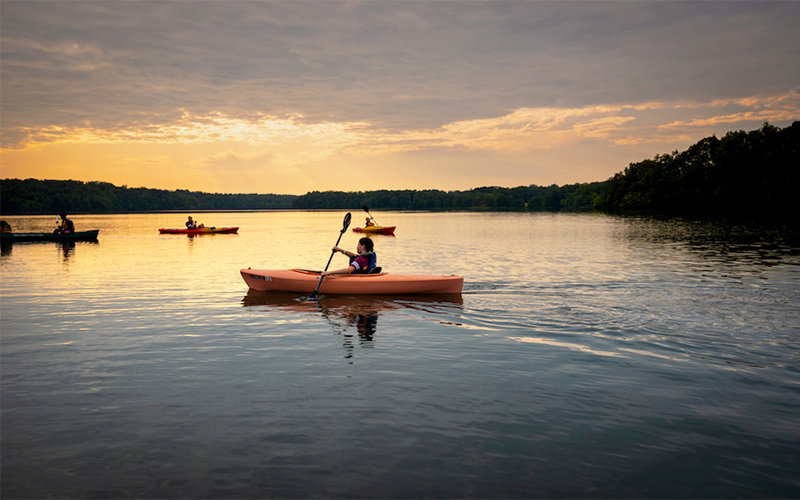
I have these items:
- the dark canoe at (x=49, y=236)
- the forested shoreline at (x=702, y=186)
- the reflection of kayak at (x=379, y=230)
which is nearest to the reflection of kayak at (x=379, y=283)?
the dark canoe at (x=49, y=236)

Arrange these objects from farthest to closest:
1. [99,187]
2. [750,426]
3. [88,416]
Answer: [99,187] < [88,416] < [750,426]

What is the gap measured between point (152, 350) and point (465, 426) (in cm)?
558

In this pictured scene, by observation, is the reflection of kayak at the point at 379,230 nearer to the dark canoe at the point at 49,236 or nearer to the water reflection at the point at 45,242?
the dark canoe at the point at 49,236

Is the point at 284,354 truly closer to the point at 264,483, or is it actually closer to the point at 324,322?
the point at 324,322

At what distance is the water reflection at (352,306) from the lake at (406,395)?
0.10 metres

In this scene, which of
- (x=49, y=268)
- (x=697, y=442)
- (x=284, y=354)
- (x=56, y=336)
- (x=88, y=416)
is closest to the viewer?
(x=697, y=442)

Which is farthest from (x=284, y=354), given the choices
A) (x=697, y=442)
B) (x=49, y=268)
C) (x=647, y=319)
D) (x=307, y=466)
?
(x=49, y=268)

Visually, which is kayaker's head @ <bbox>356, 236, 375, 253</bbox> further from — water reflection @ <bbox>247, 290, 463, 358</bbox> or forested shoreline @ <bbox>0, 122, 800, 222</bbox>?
forested shoreline @ <bbox>0, 122, 800, 222</bbox>

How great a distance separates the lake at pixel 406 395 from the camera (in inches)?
169

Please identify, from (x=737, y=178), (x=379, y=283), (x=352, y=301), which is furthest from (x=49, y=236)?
(x=737, y=178)

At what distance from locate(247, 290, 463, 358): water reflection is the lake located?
0.33 ft

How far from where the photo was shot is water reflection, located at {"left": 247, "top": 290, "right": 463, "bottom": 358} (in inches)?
404

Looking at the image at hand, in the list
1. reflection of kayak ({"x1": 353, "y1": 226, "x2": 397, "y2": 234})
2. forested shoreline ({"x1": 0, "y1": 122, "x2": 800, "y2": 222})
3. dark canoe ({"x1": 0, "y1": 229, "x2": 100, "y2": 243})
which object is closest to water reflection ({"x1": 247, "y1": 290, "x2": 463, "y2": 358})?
dark canoe ({"x1": 0, "y1": 229, "x2": 100, "y2": 243})

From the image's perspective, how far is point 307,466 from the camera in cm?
444
